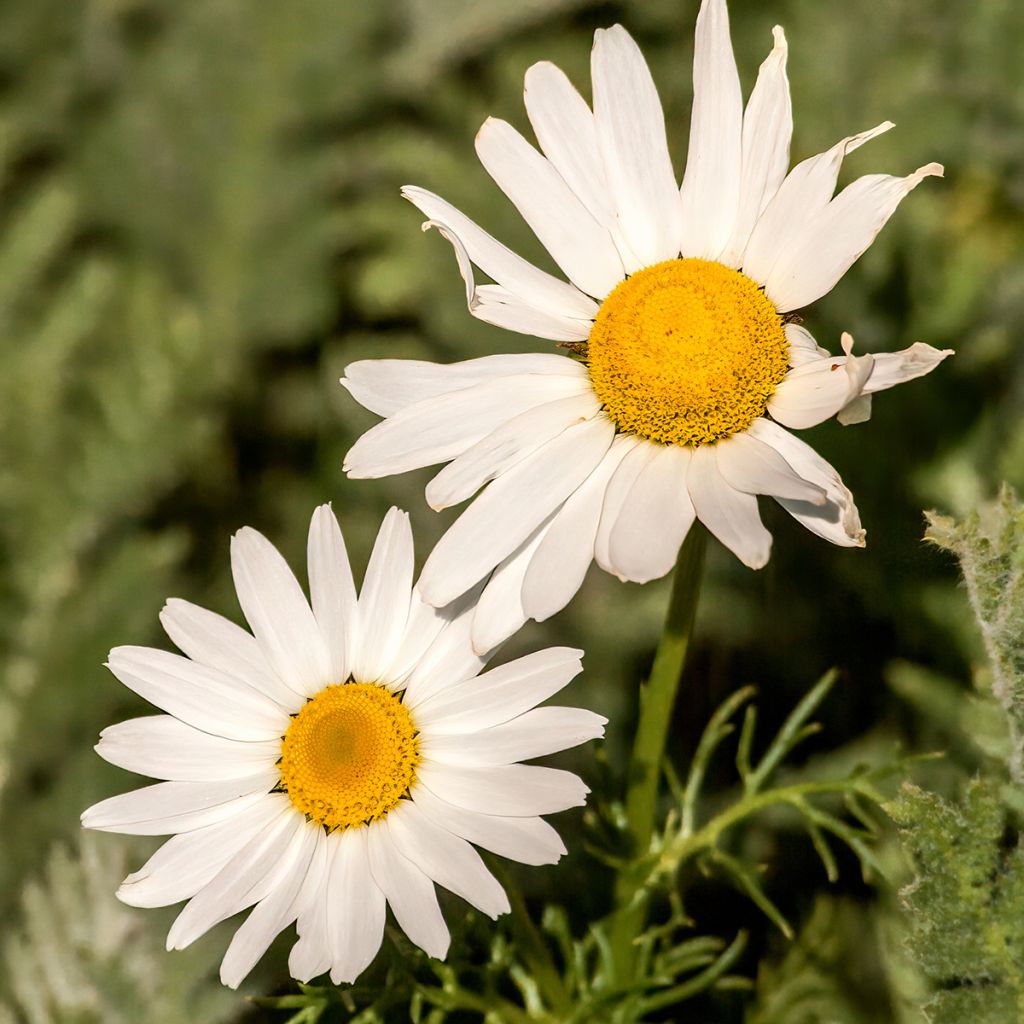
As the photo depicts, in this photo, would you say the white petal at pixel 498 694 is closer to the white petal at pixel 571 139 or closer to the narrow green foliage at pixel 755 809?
the narrow green foliage at pixel 755 809

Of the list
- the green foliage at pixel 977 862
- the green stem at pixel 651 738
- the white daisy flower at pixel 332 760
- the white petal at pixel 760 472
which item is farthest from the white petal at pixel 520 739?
the green foliage at pixel 977 862

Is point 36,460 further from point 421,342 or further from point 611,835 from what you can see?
point 611,835

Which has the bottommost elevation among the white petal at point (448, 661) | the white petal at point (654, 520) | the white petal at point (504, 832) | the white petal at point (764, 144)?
the white petal at point (504, 832)

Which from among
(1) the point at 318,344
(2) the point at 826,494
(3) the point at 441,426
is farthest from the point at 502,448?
(1) the point at 318,344

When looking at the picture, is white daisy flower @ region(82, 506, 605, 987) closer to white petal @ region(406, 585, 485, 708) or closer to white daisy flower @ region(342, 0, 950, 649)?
white petal @ region(406, 585, 485, 708)

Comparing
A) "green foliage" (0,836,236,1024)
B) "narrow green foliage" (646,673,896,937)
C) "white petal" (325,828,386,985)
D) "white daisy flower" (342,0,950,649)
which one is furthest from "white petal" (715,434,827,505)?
"green foliage" (0,836,236,1024)

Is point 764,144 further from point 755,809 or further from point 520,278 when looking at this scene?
point 755,809
